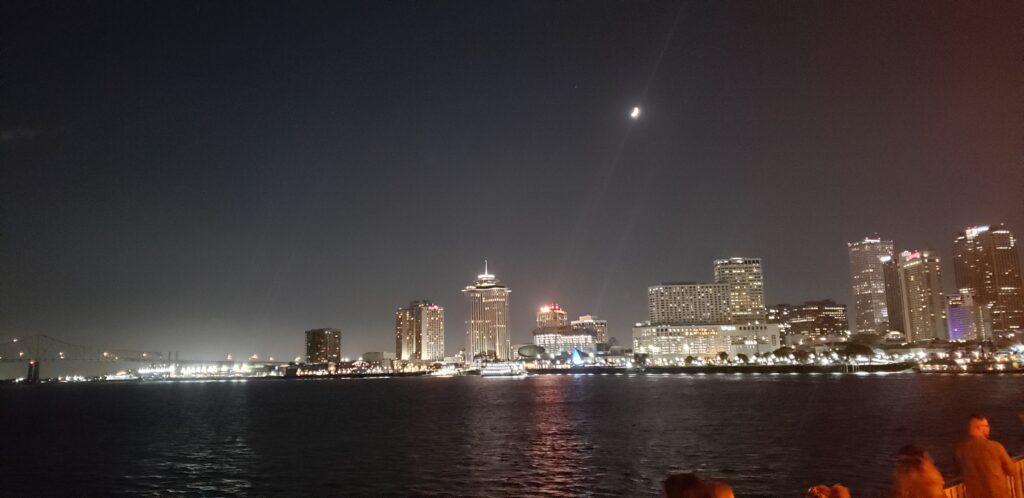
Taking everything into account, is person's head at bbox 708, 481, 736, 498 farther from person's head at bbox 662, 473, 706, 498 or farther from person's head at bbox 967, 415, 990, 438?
person's head at bbox 967, 415, 990, 438

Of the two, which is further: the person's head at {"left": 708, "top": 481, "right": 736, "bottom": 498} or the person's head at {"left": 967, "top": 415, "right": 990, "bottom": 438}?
the person's head at {"left": 967, "top": 415, "right": 990, "bottom": 438}

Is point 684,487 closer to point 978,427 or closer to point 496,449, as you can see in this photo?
point 978,427

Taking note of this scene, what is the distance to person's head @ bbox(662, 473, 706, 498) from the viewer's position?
498 centimetres

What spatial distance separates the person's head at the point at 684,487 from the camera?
498 centimetres

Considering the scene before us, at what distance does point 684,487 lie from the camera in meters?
5.06

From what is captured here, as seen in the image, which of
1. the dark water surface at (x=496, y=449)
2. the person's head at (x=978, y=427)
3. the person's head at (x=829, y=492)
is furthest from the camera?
the dark water surface at (x=496, y=449)

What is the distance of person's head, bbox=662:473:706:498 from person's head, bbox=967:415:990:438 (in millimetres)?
5983

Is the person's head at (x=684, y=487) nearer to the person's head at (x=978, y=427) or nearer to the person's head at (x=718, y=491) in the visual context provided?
the person's head at (x=718, y=491)

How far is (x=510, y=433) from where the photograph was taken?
51469 millimetres

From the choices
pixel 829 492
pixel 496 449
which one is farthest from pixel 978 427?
pixel 496 449

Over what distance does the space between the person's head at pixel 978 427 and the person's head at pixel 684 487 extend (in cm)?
598

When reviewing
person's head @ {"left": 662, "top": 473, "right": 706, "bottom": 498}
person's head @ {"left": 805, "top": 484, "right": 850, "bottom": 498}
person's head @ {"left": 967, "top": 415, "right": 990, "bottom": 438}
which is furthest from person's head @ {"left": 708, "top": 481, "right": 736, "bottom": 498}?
person's head @ {"left": 967, "top": 415, "right": 990, "bottom": 438}

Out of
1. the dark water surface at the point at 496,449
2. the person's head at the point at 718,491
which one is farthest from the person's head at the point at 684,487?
the dark water surface at the point at 496,449

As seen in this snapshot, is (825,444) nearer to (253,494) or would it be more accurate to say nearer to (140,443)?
(253,494)
